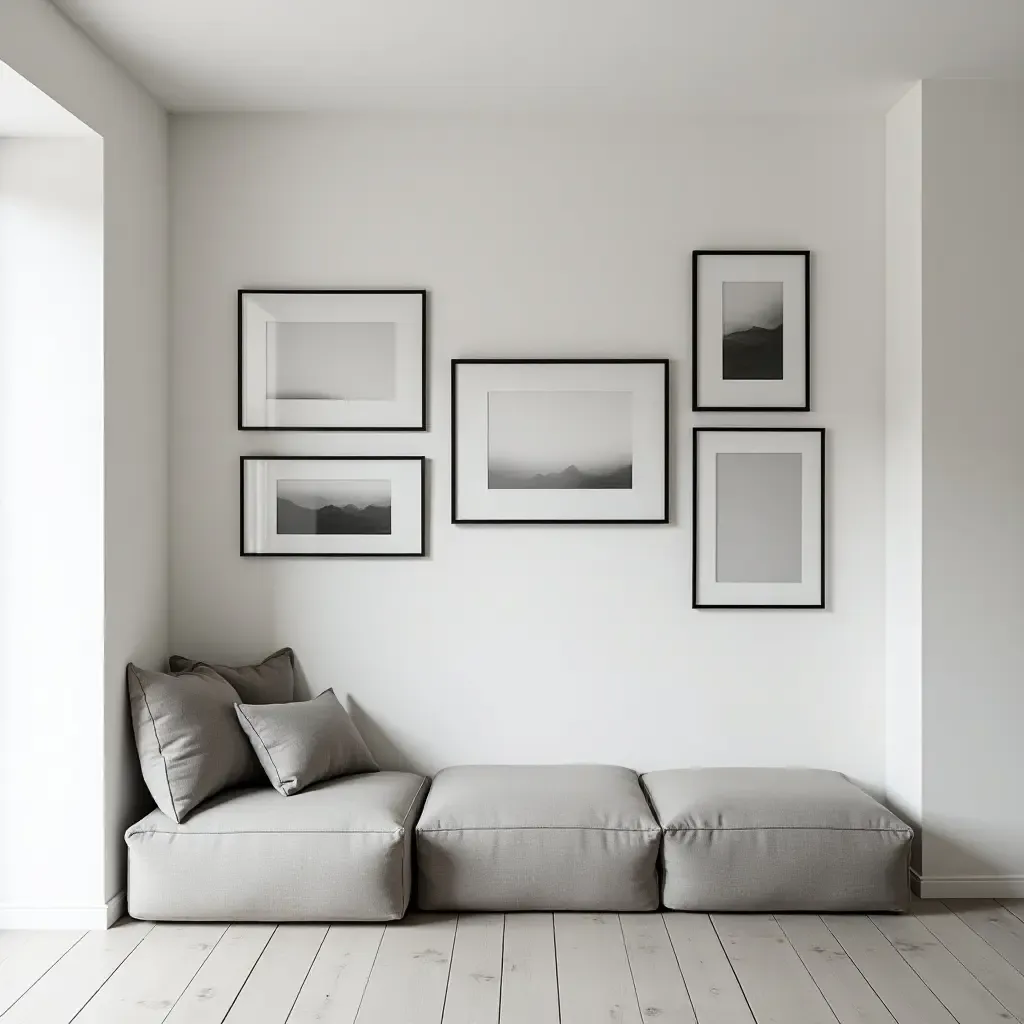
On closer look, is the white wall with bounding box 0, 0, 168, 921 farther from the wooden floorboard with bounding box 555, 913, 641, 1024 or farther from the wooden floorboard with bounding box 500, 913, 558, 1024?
the wooden floorboard with bounding box 555, 913, 641, 1024

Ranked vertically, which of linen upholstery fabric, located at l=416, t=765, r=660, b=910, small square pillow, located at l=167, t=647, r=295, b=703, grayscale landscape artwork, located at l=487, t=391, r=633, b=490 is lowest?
linen upholstery fabric, located at l=416, t=765, r=660, b=910

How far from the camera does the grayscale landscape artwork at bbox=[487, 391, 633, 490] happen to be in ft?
11.7

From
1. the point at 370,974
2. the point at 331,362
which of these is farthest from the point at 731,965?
the point at 331,362

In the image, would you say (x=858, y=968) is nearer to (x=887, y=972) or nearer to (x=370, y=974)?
(x=887, y=972)

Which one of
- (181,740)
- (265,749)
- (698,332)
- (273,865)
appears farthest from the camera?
(698,332)

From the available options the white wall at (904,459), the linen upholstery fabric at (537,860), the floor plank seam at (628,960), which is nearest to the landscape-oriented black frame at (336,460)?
the linen upholstery fabric at (537,860)

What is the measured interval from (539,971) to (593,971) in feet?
0.48

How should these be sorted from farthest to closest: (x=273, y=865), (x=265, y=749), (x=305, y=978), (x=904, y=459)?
(x=904, y=459)
(x=265, y=749)
(x=273, y=865)
(x=305, y=978)

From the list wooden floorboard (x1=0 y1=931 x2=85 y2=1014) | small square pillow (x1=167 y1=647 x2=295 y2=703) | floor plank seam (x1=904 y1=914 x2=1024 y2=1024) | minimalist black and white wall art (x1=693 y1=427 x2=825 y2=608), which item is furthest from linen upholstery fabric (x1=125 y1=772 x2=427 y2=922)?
floor plank seam (x1=904 y1=914 x2=1024 y2=1024)

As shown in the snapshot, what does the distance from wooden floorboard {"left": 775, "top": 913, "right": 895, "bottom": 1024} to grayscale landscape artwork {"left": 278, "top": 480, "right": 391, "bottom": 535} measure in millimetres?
1832

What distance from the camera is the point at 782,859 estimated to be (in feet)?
10.1

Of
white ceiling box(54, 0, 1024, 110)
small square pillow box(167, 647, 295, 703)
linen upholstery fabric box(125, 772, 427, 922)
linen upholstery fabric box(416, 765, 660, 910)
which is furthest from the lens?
small square pillow box(167, 647, 295, 703)

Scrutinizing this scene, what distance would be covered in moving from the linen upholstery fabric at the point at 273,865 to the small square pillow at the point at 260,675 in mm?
474

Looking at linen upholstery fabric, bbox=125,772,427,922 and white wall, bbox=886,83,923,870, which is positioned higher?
white wall, bbox=886,83,923,870
